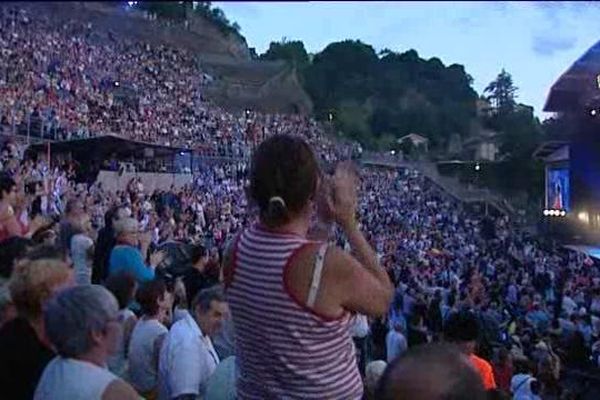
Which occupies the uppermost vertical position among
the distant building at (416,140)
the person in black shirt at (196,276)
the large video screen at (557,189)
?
the distant building at (416,140)

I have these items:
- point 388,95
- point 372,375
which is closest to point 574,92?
→ point 388,95

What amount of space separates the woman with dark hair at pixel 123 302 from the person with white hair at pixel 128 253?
29 centimetres

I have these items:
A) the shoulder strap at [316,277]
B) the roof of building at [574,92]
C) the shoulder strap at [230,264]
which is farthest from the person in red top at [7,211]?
the roof of building at [574,92]

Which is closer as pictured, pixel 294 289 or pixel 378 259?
pixel 294 289

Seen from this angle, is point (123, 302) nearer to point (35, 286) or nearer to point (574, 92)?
point (35, 286)

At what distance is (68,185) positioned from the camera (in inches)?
487

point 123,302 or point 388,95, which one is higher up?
point 388,95

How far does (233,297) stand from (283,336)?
7.7 inches

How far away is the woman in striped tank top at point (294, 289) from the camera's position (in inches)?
84.0

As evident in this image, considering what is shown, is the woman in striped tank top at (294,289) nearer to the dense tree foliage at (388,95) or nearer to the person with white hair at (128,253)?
the person with white hair at (128,253)

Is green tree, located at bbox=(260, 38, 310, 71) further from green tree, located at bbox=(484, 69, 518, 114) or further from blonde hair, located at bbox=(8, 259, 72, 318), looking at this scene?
green tree, located at bbox=(484, 69, 518, 114)

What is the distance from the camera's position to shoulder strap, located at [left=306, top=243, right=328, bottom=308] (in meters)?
2.12

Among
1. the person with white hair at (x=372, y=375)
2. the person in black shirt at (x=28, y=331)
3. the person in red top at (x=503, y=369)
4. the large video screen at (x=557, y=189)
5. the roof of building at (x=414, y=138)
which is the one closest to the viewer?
the person in black shirt at (x=28, y=331)

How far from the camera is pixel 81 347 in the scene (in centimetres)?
236
